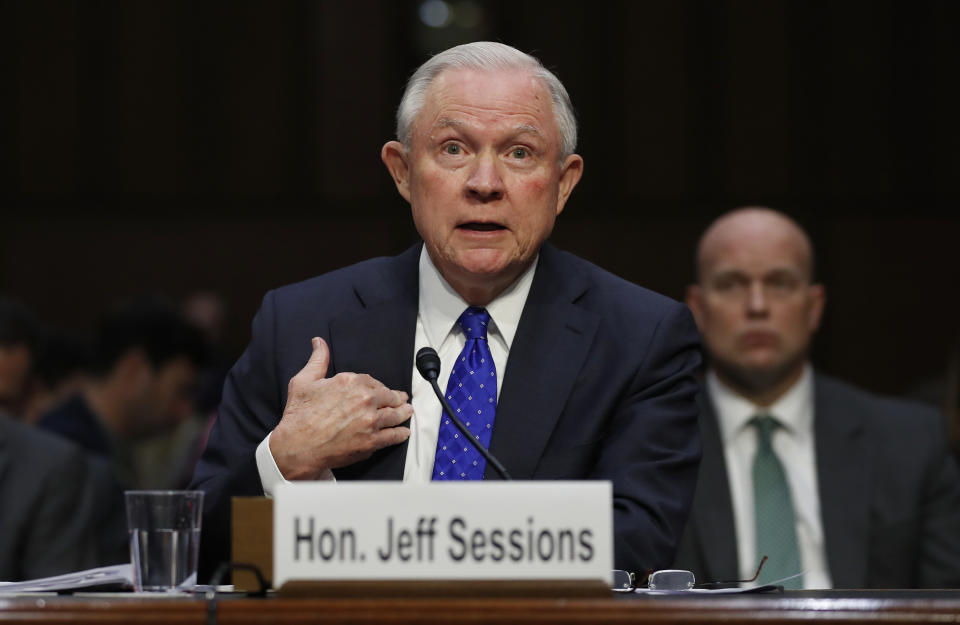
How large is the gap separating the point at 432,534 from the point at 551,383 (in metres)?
0.85

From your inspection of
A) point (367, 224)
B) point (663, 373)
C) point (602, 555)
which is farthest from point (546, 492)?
point (367, 224)

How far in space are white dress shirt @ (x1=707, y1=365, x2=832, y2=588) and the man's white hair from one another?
1.56 m

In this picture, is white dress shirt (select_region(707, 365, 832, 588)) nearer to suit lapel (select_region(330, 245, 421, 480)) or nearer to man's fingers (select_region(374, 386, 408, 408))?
suit lapel (select_region(330, 245, 421, 480))

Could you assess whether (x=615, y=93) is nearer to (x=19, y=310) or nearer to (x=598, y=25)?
(x=598, y=25)

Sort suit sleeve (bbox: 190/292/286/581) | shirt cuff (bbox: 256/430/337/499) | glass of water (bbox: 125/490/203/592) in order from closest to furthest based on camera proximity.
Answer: glass of water (bbox: 125/490/203/592), shirt cuff (bbox: 256/430/337/499), suit sleeve (bbox: 190/292/286/581)

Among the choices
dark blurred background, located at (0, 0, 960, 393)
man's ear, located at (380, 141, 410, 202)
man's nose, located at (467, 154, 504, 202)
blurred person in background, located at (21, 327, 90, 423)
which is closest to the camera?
man's nose, located at (467, 154, 504, 202)

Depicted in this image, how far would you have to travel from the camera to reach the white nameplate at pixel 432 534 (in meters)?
1.56

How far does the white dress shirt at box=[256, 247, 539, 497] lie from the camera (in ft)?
7.86

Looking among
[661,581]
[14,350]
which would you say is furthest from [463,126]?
[14,350]

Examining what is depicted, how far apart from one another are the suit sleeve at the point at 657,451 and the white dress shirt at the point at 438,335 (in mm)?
238

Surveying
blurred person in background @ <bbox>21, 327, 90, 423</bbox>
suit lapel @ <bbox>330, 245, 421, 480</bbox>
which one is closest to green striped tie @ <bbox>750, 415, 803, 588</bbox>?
suit lapel @ <bbox>330, 245, 421, 480</bbox>

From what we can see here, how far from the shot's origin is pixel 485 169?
237 centimetres

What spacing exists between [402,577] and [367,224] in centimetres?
566

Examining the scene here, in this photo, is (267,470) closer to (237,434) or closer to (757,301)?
(237,434)
